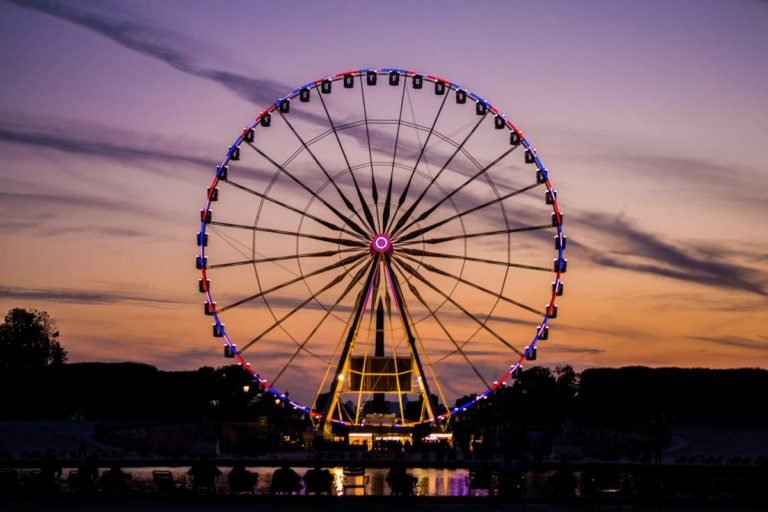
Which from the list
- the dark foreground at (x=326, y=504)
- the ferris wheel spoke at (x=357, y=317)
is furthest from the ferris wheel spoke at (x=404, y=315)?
the dark foreground at (x=326, y=504)

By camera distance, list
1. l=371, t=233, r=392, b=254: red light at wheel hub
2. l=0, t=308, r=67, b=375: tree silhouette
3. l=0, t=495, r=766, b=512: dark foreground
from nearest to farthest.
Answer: l=0, t=495, r=766, b=512: dark foreground < l=371, t=233, r=392, b=254: red light at wheel hub < l=0, t=308, r=67, b=375: tree silhouette

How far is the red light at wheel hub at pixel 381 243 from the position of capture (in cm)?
5775

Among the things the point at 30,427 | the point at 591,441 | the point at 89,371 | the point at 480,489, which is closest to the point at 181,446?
the point at 30,427

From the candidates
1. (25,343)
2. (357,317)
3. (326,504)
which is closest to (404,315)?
(357,317)

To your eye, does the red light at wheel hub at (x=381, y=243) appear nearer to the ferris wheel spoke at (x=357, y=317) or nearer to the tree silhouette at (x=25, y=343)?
the ferris wheel spoke at (x=357, y=317)

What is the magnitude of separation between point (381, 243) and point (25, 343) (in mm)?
85879

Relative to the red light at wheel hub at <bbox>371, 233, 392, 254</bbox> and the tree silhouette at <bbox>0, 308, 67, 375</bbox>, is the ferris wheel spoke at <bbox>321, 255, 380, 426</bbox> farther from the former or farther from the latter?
the tree silhouette at <bbox>0, 308, 67, 375</bbox>

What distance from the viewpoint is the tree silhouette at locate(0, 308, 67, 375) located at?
131000 mm

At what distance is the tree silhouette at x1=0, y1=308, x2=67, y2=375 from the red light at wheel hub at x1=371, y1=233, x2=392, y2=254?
8024 cm

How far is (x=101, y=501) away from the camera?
3719 cm

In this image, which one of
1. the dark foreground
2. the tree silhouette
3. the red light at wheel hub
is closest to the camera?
the dark foreground

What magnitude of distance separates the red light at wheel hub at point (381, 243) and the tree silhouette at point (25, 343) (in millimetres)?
80239

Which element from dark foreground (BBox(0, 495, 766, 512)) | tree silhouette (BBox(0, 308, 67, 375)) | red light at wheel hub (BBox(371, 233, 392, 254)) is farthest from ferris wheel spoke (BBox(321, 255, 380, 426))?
tree silhouette (BBox(0, 308, 67, 375))

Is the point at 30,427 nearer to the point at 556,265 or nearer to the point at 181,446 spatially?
the point at 181,446
